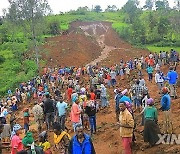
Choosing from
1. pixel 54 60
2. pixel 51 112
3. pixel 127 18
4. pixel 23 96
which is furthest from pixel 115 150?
pixel 127 18

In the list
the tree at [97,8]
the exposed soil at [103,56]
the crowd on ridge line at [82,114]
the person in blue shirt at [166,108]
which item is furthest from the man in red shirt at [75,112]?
the tree at [97,8]

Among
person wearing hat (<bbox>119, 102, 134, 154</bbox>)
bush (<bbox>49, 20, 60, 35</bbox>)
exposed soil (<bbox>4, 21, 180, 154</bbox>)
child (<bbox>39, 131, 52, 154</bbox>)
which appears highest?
bush (<bbox>49, 20, 60, 35</bbox>)

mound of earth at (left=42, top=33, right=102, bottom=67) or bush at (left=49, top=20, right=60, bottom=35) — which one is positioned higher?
bush at (left=49, top=20, right=60, bottom=35)

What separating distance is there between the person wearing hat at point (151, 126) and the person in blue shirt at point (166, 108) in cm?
68

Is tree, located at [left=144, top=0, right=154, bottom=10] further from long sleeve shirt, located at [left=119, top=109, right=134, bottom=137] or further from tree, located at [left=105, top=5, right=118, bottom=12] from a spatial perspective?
long sleeve shirt, located at [left=119, top=109, right=134, bottom=137]

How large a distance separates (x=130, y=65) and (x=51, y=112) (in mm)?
14887

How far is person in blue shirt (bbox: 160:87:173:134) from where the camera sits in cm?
930

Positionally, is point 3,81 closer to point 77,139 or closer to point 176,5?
point 77,139

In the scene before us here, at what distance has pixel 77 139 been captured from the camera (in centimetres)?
593

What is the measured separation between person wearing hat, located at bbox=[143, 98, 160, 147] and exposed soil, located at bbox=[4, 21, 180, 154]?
0.23 m

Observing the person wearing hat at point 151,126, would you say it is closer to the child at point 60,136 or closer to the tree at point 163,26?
the child at point 60,136

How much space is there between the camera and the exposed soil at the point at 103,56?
10.3 metres

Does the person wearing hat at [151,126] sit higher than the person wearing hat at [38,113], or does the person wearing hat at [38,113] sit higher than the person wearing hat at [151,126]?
the person wearing hat at [151,126]

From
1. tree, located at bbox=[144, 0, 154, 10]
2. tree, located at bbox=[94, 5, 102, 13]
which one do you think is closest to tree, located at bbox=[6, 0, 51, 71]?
tree, located at bbox=[94, 5, 102, 13]
